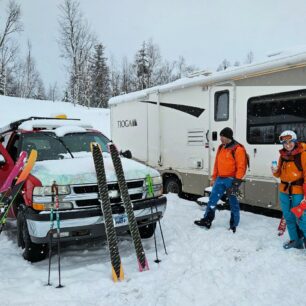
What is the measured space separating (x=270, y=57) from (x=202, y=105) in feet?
6.03

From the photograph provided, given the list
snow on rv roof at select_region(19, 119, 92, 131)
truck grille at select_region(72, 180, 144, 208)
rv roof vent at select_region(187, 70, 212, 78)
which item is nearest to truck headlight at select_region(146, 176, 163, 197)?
truck grille at select_region(72, 180, 144, 208)

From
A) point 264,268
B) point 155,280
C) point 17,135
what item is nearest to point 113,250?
point 155,280

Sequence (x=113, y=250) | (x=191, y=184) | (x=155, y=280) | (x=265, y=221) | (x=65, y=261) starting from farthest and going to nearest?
(x=191, y=184) → (x=265, y=221) → (x=65, y=261) → (x=113, y=250) → (x=155, y=280)

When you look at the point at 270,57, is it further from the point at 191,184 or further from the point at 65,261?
the point at 65,261

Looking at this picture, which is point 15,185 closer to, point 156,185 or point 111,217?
point 111,217

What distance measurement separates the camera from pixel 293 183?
5227 mm

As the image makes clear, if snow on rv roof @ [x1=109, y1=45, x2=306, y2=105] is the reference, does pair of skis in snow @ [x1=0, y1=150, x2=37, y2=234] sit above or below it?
below

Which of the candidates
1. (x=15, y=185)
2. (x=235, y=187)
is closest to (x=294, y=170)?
(x=235, y=187)

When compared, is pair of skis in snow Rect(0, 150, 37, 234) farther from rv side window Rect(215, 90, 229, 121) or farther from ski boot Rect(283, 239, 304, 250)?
rv side window Rect(215, 90, 229, 121)

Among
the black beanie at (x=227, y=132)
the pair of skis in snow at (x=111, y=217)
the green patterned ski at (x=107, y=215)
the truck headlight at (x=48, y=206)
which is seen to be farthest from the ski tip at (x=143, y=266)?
the black beanie at (x=227, y=132)

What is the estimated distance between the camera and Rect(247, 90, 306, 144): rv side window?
6.50 meters

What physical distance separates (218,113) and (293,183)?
317 cm

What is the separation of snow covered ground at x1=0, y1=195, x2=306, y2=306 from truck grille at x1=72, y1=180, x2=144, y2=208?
0.81 meters

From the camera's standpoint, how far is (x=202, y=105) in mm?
8484
